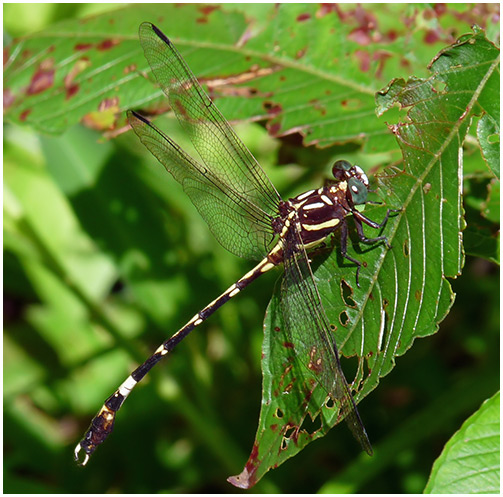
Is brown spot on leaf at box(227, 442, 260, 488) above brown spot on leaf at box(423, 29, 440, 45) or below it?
below

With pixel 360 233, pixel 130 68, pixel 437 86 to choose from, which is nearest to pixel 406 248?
pixel 360 233

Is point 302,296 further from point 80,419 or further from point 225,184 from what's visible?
point 80,419

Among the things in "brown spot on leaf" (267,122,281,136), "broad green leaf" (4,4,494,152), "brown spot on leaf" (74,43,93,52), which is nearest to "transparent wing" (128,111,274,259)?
"broad green leaf" (4,4,494,152)

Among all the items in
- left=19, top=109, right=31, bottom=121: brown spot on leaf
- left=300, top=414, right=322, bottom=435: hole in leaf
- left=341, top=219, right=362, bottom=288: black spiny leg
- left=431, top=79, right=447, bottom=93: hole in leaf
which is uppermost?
left=19, top=109, right=31, bottom=121: brown spot on leaf

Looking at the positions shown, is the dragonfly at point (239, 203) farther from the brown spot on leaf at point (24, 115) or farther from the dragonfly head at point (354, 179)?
the brown spot on leaf at point (24, 115)

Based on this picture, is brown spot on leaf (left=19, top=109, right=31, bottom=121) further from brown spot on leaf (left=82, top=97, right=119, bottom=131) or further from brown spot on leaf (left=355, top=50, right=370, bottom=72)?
brown spot on leaf (left=355, top=50, right=370, bottom=72)

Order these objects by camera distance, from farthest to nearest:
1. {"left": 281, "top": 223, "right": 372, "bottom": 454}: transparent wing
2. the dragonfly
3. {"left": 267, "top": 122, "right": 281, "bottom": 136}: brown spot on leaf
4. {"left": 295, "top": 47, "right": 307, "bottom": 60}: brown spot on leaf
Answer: {"left": 295, "top": 47, "right": 307, "bottom": 60}: brown spot on leaf → {"left": 267, "top": 122, "right": 281, "bottom": 136}: brown spot on leaf → the dragonfly → {"left": 281, "top": 223, "right": 372, "bottom": 454}: transparent wing

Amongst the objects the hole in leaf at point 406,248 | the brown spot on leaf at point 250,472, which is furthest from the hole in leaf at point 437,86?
the brown spot on leaf at point 250,472

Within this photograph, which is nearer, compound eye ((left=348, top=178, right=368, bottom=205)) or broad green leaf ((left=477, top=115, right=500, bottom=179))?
broad green leaf ((left=477, top=115, right=500, bottom=179))
